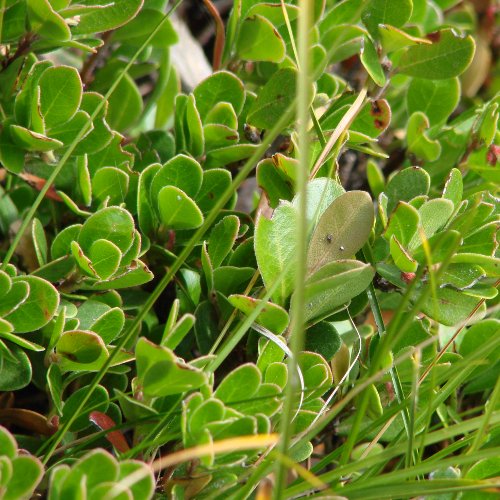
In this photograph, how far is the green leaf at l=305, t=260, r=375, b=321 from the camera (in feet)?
2.76

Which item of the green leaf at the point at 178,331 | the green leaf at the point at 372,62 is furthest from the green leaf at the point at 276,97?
the green leaf at the point at 178,331

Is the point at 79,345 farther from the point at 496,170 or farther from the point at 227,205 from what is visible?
the point at 496,170

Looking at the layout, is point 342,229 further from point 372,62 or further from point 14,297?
point 14,297

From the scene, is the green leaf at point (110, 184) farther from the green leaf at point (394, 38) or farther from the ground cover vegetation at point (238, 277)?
the green leaf at point (394, 38)

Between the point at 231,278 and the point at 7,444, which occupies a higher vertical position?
the point at 7,444

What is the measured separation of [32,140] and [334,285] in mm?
464

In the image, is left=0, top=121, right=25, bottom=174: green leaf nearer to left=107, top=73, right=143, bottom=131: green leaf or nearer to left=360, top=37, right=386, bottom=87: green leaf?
left=107, top=73, right=143, bottom=131: green leaf

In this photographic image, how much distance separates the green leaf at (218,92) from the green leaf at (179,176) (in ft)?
0.52

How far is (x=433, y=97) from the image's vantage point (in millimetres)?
1317

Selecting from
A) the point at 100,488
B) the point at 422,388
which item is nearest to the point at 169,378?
the point at 100,488

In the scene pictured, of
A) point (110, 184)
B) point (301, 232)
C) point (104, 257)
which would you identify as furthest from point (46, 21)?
point (301, 232)

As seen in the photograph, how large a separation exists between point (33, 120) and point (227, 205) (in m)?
0.33

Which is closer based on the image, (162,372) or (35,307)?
(162,372)

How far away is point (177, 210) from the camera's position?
99 cm
